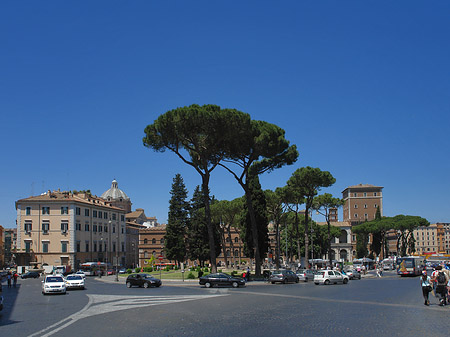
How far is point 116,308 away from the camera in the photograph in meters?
20.4

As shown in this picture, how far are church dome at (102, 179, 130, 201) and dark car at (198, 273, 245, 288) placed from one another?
123927 mm

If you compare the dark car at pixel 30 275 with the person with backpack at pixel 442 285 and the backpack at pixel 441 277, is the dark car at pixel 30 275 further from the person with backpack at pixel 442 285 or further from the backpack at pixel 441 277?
the backpack at pixel 441 277

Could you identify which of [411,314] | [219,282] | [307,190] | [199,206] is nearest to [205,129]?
[219,282]

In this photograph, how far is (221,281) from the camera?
35.4m

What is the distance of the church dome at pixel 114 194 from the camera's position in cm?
15720

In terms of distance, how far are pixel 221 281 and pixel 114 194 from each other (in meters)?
129

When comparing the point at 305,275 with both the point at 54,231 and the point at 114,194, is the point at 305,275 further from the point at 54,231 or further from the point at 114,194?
the point at 114,194

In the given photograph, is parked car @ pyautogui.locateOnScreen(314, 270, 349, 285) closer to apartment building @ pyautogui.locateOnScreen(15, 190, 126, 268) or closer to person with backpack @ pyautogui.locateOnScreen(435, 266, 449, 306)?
person with backpack @ pyautogui.locateOnScreen(435, 266, 449, 306)

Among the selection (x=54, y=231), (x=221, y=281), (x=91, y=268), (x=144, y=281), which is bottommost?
(x=91, y=268)

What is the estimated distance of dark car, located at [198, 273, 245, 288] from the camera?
3500 centimetres

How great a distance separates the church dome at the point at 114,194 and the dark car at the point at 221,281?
12393 cm

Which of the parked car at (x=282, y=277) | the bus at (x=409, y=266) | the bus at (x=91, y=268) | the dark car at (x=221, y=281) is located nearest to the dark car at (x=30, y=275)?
the bus at (x=91, y=268)

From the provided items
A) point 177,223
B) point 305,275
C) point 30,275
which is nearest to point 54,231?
point 30,275

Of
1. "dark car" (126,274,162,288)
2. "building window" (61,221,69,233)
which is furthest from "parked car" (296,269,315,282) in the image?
"building window" (61,221,69,233)
